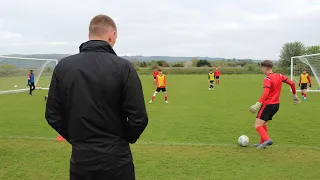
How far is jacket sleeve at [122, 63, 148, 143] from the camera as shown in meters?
2.35

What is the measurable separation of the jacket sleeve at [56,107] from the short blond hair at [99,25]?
43cm

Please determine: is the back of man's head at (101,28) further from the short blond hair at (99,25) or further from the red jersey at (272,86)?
the red jersey at (272,86)

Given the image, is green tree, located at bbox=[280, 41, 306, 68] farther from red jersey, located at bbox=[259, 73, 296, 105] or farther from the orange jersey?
red jersey, located at bbox=[259, 73, 296, 105]

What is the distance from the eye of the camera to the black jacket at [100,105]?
7.72ft

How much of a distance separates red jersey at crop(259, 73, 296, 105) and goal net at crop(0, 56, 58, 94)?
20.8 m

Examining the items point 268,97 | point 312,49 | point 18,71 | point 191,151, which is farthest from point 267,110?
point 312,49

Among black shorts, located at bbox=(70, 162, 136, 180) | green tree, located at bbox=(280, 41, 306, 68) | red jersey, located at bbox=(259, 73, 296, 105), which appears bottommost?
black shorts, located at bbox=(70, 162, 136, 180)

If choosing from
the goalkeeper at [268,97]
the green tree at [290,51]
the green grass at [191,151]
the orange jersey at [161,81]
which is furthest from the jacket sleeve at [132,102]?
the green tree at [290,51]

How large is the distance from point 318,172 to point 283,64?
68204 mm

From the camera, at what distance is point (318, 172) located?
5.48 m

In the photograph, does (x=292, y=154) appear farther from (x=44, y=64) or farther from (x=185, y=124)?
(x=44, y=64)

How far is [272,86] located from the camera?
6.81 m

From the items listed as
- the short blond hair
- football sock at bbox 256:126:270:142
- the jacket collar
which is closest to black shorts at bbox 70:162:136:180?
the jacket collar

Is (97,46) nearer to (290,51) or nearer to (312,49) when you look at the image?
(290,51)
